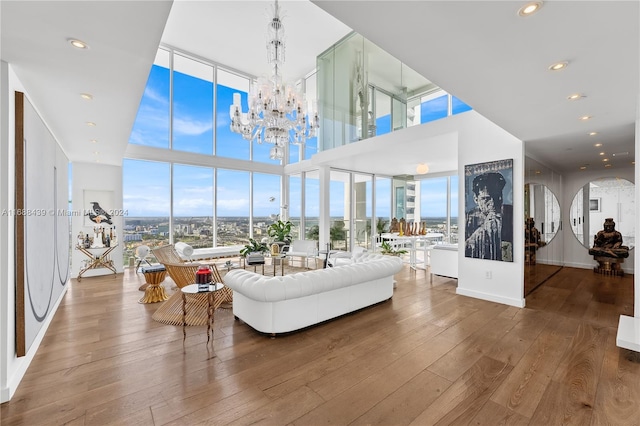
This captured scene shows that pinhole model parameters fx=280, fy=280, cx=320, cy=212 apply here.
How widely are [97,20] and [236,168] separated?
7.21 meters

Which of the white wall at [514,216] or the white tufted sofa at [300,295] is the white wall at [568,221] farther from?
the white tufted sofa at [300,295]

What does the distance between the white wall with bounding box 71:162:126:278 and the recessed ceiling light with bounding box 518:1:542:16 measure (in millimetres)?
7815

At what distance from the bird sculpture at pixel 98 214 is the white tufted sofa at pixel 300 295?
4838mm

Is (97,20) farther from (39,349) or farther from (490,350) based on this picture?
(490,350)

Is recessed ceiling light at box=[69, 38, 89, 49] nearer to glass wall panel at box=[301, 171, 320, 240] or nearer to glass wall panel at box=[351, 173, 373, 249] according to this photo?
glass wall panel at box=[301, 171, 320, 240]

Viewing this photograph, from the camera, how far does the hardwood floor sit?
1.99 metres

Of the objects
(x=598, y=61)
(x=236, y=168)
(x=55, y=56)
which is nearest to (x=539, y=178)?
(x=598, y=61)

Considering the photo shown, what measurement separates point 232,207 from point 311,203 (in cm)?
252

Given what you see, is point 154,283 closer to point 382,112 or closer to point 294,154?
point 382,112

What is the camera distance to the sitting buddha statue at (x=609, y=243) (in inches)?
250

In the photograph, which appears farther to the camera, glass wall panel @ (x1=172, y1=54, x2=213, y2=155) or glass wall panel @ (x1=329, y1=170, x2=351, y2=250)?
glass wall panel @ (x1=329, y1=170, x2=351, y2=250)

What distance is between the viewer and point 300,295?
3.25m

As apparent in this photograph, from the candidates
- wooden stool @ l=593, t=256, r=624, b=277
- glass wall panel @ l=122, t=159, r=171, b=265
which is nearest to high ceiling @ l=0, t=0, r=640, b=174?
glass wall panel @ l=122, t=159, r=171, b=265

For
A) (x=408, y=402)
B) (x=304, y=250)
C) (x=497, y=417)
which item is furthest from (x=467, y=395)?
(x=304, y=250)
